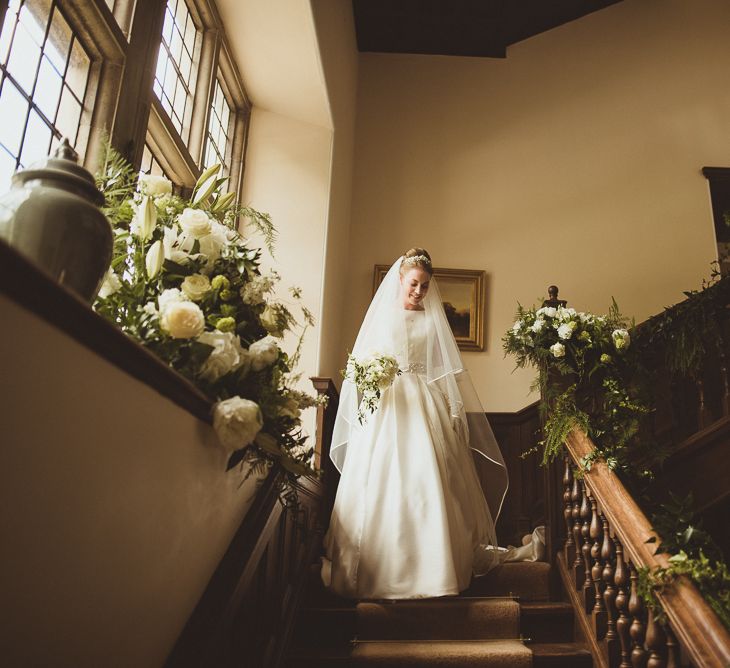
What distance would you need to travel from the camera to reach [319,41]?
485 cm

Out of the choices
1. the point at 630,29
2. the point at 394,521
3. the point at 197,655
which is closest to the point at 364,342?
the point at 394,521

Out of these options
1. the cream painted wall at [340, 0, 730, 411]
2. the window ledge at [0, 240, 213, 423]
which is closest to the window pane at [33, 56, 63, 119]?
the window ledge at [0, 240, 213, 423]

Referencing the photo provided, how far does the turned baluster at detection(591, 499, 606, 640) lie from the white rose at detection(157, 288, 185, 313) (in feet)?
6.98

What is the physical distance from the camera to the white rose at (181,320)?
1846mm

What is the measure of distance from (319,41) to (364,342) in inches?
86.1

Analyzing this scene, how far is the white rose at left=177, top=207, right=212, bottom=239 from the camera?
2.20 metres

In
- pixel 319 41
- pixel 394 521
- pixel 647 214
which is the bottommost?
pixel 394 521

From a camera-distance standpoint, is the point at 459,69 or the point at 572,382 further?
the point at 459,69

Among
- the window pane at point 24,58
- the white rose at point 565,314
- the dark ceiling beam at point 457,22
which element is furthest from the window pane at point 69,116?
the dark ceiling beam at point 457,22

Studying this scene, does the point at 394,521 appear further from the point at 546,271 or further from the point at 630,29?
the point at 630,29

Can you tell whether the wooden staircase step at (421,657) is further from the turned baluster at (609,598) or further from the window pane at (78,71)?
the window pane at (78,71)

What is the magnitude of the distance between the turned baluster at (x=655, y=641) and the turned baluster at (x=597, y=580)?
0.54 m

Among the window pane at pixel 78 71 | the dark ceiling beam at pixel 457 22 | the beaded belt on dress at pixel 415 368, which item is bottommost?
the beaded belt on dress at pixel 415 368

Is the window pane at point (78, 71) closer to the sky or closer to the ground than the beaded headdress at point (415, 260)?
closer to the sky
